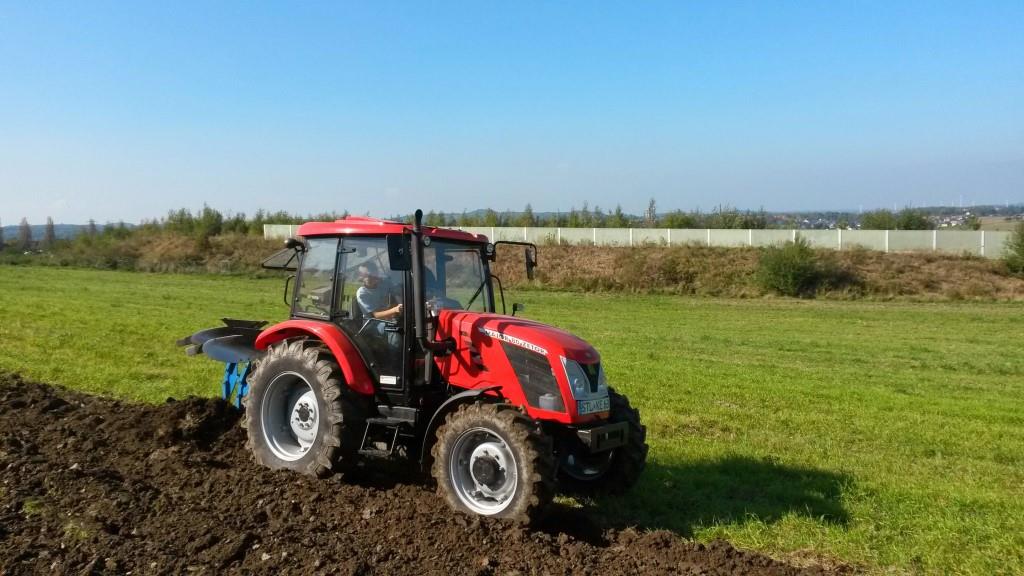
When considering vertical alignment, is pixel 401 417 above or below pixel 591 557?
above

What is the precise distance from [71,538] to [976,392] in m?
11.7

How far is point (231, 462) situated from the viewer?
704cm

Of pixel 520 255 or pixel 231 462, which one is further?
pixel 520 255

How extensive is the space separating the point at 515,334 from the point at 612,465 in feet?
4.40

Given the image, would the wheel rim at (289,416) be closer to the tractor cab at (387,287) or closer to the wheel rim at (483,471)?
the tractor cab at (387,287)

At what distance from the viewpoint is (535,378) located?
19.1 feet

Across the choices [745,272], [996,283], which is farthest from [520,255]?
[996,283]

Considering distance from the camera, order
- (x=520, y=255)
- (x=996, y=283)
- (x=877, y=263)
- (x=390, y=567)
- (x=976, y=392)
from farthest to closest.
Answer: (x=520, y=255) < (x=877, y=263) < (x=996, y=283) < (x=976, y=392) < (x=390, y=567)

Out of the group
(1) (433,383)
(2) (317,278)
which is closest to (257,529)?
(1) (433,383)

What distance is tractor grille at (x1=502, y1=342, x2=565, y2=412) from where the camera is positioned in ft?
18.7

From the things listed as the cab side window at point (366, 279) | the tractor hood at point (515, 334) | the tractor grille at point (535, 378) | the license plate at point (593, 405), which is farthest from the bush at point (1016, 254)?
the cab side window at point (366, 279)

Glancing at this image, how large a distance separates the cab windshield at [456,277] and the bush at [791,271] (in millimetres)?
29670

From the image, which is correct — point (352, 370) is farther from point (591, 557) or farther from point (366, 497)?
point (591, 557)

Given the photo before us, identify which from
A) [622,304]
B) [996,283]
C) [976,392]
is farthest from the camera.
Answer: [996,283]
